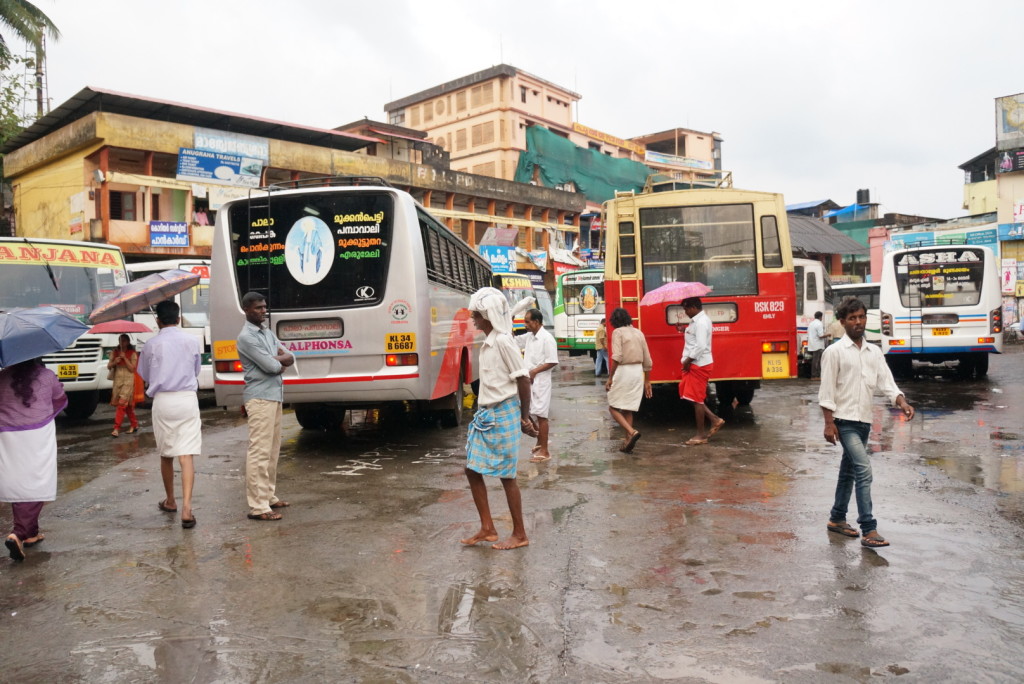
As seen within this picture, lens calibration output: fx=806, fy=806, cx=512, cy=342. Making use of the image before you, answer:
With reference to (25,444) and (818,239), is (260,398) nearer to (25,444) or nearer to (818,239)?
(25,444)

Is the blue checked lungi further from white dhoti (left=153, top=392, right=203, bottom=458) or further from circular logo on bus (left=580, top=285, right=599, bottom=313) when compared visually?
circular logo on bus (left=580, top=285, right=599, bottom=313)

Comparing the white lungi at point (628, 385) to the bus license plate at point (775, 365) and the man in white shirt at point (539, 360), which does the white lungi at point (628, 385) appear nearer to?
the man in white shirt at point (539, 360)

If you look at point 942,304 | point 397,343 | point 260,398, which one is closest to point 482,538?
point 260,398

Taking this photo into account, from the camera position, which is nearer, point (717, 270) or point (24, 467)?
point (24, 467)

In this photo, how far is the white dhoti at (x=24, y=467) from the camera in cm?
541

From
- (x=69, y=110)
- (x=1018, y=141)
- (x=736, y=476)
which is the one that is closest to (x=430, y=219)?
(x=736, y=476)

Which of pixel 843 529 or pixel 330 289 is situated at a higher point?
pixel 330 289

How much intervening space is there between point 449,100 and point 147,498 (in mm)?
53357

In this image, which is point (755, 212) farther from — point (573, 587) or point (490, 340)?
point (573, 587)

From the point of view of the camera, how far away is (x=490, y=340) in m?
5.47

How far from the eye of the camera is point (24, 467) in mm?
5445

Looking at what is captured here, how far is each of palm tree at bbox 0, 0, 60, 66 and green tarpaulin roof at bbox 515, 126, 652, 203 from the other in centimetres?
3438

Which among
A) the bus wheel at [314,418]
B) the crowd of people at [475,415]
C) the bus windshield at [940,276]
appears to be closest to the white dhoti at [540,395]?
the bus wheel at [314,418]

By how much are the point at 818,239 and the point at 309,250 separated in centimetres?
4802
